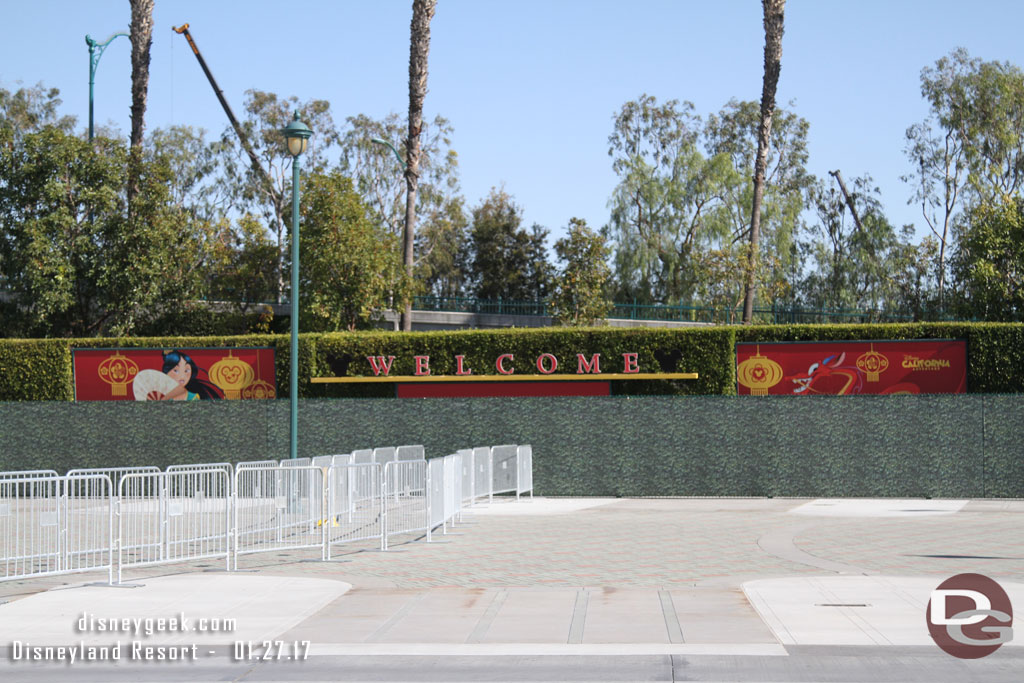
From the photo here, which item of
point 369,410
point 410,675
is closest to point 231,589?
point 410,675

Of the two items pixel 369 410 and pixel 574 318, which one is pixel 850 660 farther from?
pixel 574 318

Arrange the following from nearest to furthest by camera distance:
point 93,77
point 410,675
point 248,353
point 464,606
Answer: point 410,675 < point 464,606 < point 248,353 < point 93,77

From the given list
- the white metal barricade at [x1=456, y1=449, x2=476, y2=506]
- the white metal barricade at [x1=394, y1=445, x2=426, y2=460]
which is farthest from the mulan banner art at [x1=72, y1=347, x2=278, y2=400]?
the white metal barricade at [x1=456, y1=449, x2=476, y2=506]

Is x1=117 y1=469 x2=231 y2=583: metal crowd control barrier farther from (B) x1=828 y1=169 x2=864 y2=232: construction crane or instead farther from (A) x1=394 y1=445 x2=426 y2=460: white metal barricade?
Answer: (B) x1=828 y1=169 x2=864 y2=232: construction crane

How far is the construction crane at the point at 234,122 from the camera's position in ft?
173

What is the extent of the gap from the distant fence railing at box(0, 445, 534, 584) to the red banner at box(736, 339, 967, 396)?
35.7 feet

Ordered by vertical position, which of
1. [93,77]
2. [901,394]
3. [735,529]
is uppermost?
[93,77]

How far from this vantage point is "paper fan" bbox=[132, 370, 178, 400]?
98.2ft

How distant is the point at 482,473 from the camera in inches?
905

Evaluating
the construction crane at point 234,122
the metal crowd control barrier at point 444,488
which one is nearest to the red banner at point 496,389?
the metal crowd control barrier at point 444,488

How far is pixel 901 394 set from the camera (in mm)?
25719

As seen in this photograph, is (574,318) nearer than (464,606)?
No

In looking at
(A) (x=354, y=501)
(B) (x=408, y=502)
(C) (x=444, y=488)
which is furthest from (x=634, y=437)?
(A) (x=354, y=501)

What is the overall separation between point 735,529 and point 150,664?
40.0 feet
